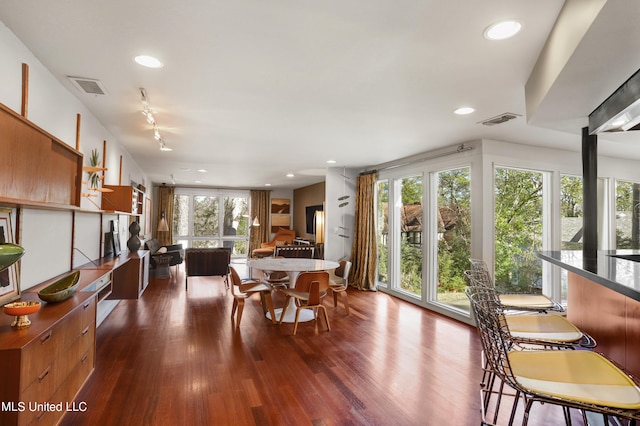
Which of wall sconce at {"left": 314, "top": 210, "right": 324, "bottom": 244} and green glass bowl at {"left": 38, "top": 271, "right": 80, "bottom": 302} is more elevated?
wall sconce at {"left": 314, "top": 210, "right": 324, "bottom": 244}

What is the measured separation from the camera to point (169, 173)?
7.95 meters

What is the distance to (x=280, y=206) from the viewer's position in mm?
11875

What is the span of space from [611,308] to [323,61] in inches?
87.1

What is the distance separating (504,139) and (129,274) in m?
4.87

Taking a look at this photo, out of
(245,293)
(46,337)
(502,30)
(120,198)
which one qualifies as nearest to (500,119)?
(502,30)

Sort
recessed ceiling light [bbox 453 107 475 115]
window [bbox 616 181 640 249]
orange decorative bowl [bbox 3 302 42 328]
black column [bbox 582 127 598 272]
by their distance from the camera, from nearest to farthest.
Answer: orange decorative bowl [bbox 3 302 42 328] < black column [bbox 582 127 598 272] < recessed ceiling light [bbox 453 107 475 115] < window [bbox 616 181 640 249]

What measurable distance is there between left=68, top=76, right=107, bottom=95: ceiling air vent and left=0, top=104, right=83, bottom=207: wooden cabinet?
0.60 m

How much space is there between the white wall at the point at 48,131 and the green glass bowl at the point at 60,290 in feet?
0.82

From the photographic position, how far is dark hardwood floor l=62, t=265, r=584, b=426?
225 centimetres

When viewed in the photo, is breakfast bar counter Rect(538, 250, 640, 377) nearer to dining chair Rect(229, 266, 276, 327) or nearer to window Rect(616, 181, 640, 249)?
dining chair Rect(229, 266, 276, 327)

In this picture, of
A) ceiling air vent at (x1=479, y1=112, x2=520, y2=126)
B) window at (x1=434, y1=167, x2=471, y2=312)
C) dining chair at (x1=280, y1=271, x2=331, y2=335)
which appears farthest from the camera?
window at (x1=434, y1=167, x2=471, y2=312)

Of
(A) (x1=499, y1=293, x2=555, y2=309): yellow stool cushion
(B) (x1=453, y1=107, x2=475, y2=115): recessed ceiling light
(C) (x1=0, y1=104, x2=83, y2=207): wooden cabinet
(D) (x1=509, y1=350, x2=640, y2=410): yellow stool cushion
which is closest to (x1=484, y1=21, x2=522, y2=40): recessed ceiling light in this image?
(B) (x1=453, y1=107, x2=475, y2=115): recessed ceiling light

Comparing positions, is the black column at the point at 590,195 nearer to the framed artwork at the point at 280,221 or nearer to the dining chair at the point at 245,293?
the dining chair at the point at 245,293

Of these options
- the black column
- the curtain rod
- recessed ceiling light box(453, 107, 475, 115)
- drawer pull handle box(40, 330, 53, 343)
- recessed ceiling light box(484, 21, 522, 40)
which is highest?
recessed ceiling light box(453, 107, 475, 115)
